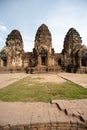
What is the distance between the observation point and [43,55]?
29.9 metres

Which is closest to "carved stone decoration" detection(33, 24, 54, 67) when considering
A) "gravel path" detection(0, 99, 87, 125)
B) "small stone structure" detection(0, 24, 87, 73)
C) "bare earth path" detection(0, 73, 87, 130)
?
"small stone structure" detection(0, 24, 87, 73)

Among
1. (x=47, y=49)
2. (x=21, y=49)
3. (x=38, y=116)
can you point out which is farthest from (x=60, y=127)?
(x=21, y=49)

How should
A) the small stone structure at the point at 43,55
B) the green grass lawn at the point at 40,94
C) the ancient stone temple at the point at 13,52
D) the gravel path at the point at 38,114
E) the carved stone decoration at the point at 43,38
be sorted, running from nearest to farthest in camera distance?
the gravel path at the point at 38,114, the green grass lawn at the point at 40,94, the small stone structure at the point at 43,55, the ancient stone temple at the point at 13,52, the carved stone decoration at the point at 43,38

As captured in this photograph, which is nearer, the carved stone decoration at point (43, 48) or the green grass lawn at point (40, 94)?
the green grass lawn at point (40, 94)

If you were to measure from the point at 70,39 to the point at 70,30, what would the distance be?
2700 mm

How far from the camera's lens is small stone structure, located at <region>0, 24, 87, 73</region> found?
28984 mm

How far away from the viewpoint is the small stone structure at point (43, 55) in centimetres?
2898

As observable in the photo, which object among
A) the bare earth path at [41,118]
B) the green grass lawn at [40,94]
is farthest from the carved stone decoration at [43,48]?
the bare earth path at [41,118]

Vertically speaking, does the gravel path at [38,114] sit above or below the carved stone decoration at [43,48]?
below

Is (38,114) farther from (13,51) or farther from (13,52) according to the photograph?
(13,51)

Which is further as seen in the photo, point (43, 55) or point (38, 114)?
point (43, 55)

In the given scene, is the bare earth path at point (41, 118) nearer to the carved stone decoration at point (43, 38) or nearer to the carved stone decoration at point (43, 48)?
the carved stone decoration at point (43, 48)

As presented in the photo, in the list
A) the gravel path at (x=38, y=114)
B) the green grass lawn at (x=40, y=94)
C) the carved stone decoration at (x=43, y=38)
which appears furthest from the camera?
the carved stone decoration at (x=43, y=38)

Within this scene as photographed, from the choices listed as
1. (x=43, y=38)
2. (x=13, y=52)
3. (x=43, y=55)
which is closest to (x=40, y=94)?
(x=43, y=55)
